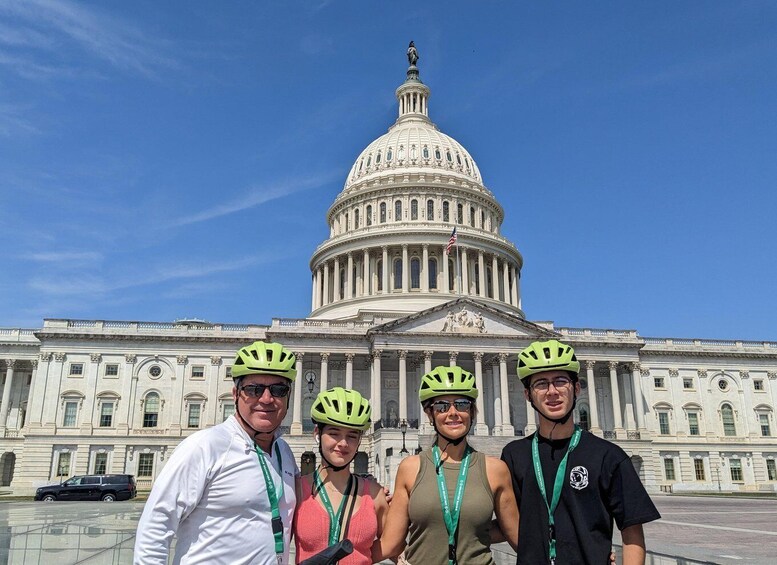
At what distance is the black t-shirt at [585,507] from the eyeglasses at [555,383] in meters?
0.60

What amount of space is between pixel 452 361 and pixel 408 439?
398 inches

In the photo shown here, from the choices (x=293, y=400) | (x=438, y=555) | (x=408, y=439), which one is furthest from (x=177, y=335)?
(x=438, y=555)

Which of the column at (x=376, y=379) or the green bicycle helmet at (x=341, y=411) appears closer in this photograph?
the green bicycle helmet at (x=341, y=411)

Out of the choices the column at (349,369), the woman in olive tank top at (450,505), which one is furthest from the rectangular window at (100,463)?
the woman in olive tank top at (450,505)

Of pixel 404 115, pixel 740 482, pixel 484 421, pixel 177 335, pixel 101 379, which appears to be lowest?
pixel 740 482

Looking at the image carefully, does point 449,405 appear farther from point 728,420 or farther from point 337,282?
point 337,282

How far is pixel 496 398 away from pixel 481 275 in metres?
20.3

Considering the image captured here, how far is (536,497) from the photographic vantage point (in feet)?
18.0

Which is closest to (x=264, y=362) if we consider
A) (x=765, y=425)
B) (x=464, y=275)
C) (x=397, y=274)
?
(x=397, y=274)

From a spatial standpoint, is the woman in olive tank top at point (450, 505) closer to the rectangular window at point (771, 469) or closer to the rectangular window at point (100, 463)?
the rectangular window at point (100, 463)

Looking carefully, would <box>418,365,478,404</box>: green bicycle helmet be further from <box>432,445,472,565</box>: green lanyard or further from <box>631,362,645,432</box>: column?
<box>631,362,645,432</box>: column

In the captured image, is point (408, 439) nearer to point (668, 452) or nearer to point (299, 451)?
point (299, 451)

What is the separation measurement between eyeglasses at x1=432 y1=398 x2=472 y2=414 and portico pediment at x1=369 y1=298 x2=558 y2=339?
5775 cm

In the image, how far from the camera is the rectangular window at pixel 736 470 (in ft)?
239
